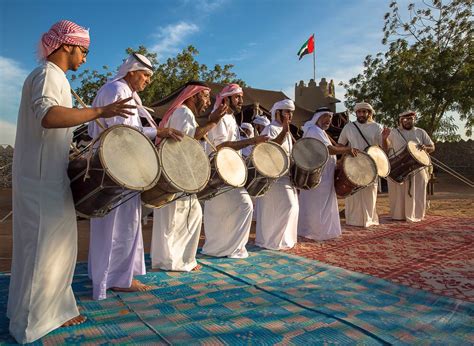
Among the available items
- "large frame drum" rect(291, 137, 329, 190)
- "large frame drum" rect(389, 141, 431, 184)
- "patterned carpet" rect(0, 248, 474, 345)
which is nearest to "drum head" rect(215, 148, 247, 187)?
"patterned carpet" rect(0, 248, 474, 345)

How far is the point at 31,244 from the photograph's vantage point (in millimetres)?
2279

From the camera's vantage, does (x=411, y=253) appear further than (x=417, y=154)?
No

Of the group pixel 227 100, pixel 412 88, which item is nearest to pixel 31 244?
pixel 227 100

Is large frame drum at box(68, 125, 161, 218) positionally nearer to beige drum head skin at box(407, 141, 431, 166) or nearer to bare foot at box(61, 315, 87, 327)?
bare foot at box(61, 315, 87, 327)

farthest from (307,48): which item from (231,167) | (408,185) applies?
(231,167)

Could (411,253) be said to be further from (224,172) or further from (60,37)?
(60,37)

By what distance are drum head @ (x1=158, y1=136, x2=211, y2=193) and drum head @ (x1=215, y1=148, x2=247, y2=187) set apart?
0.45m

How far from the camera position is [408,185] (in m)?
7.53

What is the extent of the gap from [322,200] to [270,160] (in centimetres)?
159

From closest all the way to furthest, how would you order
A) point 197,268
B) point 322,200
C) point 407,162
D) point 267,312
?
point 267,312 < point 197,268 < point 322,200 < point 407,162

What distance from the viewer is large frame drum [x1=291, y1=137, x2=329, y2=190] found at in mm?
4848

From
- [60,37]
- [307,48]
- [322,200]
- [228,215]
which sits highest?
[307,48]

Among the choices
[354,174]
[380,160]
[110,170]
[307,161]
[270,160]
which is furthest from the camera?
[380,160]

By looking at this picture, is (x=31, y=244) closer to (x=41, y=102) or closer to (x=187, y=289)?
(x=41, y=102)
